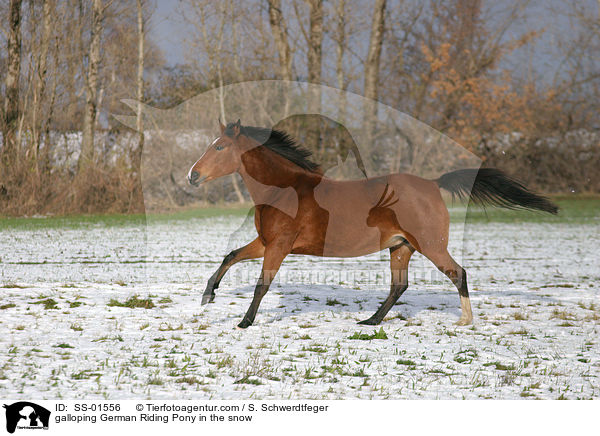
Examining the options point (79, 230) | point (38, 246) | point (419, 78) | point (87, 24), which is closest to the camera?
point (38, 246)

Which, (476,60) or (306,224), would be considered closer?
(306,224)

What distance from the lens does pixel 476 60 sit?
1183 inches

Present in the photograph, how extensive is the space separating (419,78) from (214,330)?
91.6ft

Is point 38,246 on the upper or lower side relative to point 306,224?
lower

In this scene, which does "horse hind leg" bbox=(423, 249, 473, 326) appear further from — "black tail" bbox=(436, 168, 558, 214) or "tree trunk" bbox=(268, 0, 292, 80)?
"tree trunk" bbox=(268, 0, 292, 80)

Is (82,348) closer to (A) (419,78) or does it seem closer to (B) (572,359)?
(B) (572,359)

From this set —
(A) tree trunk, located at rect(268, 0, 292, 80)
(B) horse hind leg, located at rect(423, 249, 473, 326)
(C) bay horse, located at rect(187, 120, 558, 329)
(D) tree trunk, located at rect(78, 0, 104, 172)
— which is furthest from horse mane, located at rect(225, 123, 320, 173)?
(D) tree trunk, located at rect(78, 0, 104, 172)

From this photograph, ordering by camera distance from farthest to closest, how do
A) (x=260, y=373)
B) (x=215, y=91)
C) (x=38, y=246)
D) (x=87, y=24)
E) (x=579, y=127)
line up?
(x=579, y=127) → (x=87, y=24) → (x=38, y=246) → (x=215, y=91) → (x=260, y=373)

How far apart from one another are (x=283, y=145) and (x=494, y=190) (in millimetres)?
2086

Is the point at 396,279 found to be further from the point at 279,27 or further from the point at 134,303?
the point at 279,27

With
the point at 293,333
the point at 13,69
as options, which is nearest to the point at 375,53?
the point at 13,69

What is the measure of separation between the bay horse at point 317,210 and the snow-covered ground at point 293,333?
696 mm

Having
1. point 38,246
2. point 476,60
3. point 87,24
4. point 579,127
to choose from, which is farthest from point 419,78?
point 38,246

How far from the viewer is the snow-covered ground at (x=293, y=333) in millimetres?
3734
